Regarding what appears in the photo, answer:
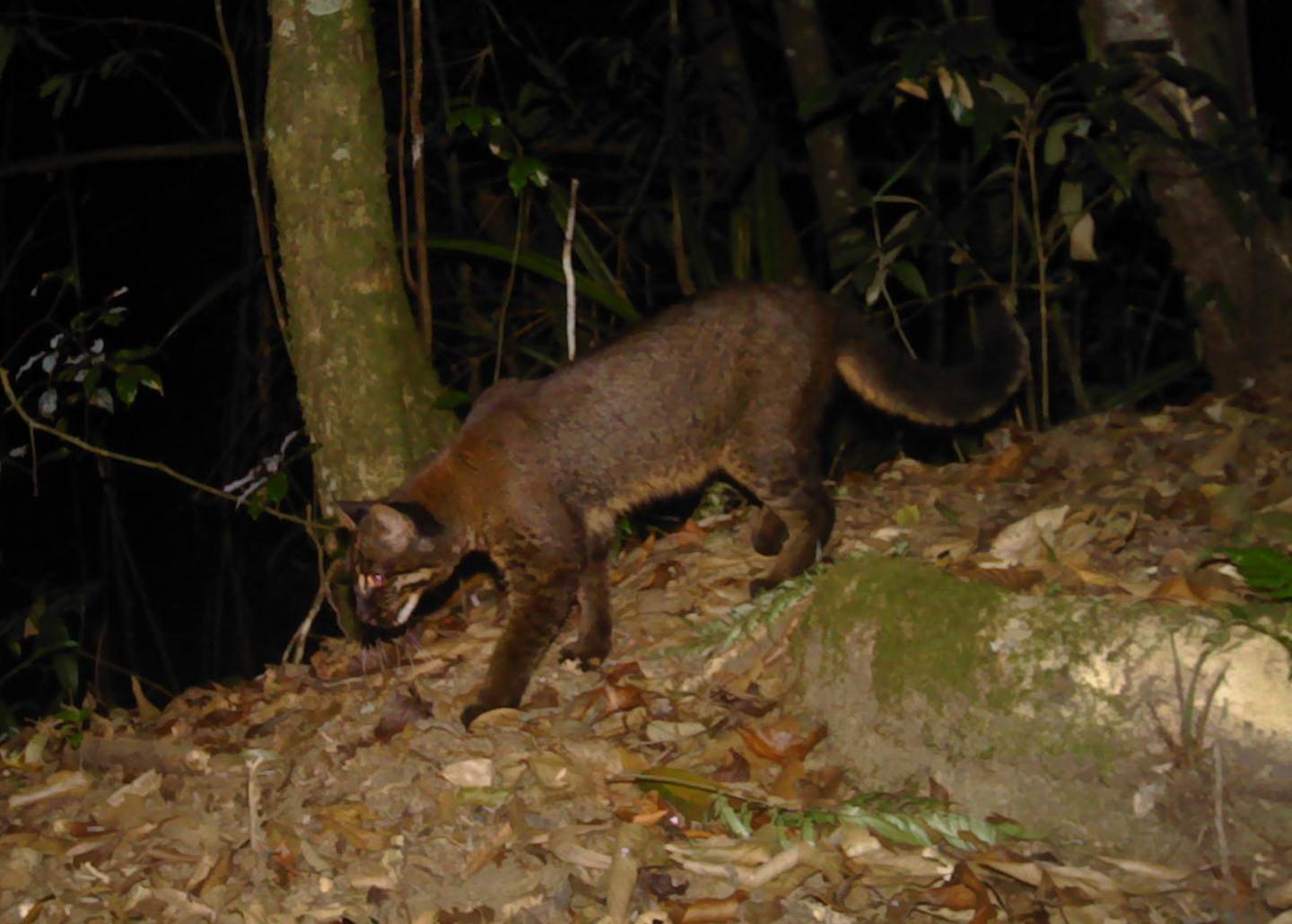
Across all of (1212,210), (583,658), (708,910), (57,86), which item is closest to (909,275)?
(1212,210)

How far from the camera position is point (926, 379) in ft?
15.9

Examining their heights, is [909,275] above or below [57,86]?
below

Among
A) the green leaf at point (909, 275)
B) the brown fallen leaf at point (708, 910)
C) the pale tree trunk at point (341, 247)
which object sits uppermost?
the pale tree trunk at point (341, 247)

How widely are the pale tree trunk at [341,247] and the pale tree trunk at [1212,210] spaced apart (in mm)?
3234

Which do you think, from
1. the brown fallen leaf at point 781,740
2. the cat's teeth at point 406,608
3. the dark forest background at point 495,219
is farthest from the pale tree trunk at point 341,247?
the brown fallen leaf at point 781,740

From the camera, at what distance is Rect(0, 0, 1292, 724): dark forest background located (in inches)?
209

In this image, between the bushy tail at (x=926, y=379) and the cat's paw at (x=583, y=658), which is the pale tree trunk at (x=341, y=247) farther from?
the bushy tail at (x=926, y=379)

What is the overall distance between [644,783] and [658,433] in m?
1.72

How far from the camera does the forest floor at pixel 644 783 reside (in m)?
2.94

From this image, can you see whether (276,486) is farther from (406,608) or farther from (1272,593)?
(1272,593)

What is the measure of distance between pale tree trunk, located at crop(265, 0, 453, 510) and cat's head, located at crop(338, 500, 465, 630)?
15.2 inches

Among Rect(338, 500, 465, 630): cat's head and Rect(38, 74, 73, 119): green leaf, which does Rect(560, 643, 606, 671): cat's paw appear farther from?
Rect(38, 74, 73, 119): green leaf

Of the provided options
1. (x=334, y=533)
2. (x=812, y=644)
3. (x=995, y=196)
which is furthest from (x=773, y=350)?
(x=995, y=196)

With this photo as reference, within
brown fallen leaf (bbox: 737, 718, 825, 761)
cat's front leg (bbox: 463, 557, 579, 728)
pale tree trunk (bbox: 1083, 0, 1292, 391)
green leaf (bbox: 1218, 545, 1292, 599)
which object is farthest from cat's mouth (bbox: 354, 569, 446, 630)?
pale tree trunk (bbox: 1083, 0, 1292, 391)
